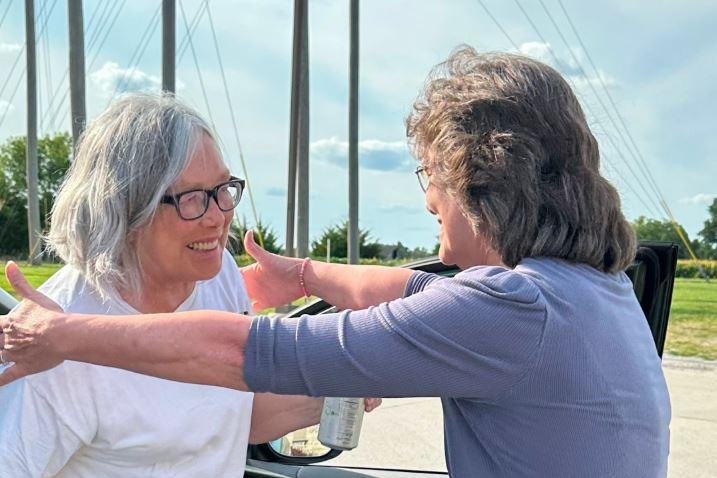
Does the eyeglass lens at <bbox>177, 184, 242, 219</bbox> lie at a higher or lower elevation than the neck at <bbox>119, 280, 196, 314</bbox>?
higher

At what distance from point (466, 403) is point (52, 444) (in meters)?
0.93

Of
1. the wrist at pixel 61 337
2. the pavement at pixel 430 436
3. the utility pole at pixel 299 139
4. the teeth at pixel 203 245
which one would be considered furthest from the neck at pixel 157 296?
the utility pole at pixel 299 139

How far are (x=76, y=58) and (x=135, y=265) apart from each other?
942cm

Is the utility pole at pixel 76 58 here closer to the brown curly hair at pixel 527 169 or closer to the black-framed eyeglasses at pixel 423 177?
the black-framed eyeglasses at pixel 423 177

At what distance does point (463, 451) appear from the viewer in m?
1.40

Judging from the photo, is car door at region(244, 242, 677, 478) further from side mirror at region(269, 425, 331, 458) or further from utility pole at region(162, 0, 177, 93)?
utility pole at region(162, 0, 177, 93)

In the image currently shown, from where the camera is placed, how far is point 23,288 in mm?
1473

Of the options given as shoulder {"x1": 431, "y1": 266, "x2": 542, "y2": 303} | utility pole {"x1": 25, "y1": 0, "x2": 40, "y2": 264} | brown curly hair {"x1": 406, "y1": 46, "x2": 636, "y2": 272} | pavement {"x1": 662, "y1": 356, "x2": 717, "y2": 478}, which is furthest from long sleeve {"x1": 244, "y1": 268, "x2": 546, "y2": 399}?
utility pole {"x1": 25, "y1": 0, "x2": 40, "y2": 264}

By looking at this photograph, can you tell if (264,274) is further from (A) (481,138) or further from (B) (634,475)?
(B) (634,475)

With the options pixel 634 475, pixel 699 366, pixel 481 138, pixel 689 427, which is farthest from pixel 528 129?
pixel 699 366

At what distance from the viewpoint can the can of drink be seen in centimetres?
188

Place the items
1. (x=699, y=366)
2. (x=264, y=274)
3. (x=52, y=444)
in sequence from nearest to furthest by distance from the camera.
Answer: (x=52, y=444)
(x=264, y=274)
(x=699, y=366)

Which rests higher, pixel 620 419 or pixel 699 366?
pixel 620 419

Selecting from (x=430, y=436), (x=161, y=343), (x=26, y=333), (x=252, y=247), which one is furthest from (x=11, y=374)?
(x=430, y=436)
